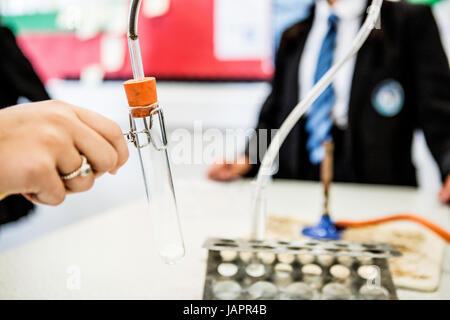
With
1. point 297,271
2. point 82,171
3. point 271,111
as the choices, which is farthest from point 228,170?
point 82,171

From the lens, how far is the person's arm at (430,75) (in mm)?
1154

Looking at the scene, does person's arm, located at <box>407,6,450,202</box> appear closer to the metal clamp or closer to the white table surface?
the white table surface

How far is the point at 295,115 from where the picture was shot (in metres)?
0.46

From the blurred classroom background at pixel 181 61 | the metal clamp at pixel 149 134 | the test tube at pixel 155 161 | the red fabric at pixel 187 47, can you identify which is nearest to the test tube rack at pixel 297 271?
the test tube at pixel 155 161

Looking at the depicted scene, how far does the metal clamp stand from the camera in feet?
1.20

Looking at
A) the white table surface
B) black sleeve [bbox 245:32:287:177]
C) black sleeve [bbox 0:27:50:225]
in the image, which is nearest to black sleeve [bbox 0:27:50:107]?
black sleeve [bbox 0:27:50:225]

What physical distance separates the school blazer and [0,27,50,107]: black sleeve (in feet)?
2.36

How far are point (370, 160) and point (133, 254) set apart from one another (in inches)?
36.1

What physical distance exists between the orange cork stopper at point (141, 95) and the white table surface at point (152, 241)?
0.27m

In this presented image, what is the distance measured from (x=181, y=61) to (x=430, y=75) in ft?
3.68

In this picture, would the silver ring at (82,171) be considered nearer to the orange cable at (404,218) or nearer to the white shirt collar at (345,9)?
the orange cable at (404,218)

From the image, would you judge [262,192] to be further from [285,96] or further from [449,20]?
[449,20]

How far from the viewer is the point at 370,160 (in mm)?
1233
